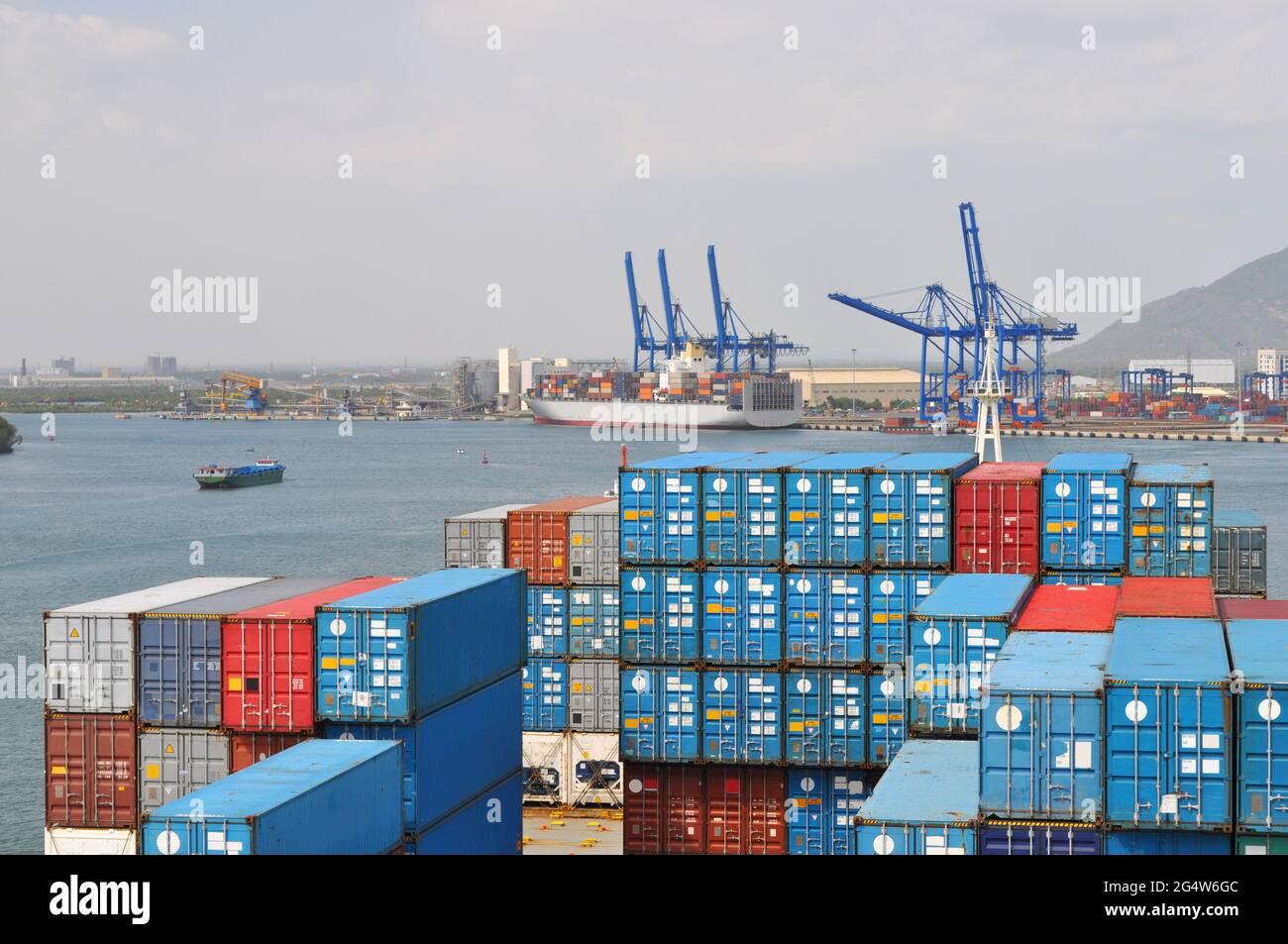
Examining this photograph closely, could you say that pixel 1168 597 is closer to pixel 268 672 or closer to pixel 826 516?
pixel 826 516

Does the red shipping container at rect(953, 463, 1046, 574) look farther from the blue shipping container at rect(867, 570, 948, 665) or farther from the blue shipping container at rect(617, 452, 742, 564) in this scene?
the blue shipping container at rect(617, 452, 742, 564)

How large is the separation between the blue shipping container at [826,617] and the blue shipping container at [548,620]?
5050 millimetres

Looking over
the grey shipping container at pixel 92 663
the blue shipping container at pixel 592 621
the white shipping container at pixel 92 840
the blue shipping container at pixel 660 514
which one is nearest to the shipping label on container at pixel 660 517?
the blue shipping container at pixel 660 514

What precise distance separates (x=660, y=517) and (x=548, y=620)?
4.00m

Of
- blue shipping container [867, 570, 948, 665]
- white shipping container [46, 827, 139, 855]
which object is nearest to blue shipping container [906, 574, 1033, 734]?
blue shipping container [867, 570, 948, 665]

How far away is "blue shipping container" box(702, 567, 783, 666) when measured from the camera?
A: 2275 centimetres

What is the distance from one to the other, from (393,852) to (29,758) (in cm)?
2049

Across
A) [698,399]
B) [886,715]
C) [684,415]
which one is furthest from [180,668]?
[698,399]

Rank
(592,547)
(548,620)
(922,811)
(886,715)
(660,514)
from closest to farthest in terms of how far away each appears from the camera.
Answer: (922,811) < (886,715) < (660,514) < (592,547) < (548,620)

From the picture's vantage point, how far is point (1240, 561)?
29.5 metres

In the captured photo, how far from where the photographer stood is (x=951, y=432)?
165250 mm

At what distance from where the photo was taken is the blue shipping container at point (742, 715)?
22484 mm
